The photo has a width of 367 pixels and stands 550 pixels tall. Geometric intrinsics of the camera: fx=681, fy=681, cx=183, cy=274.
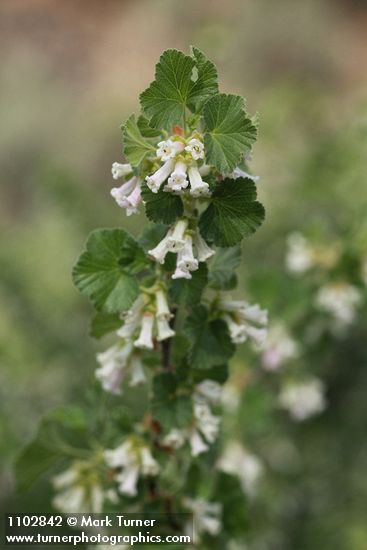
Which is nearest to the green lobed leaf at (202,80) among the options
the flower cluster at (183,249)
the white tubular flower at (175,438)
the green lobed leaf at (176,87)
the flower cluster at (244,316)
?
the green lobed leaf at (176,87)

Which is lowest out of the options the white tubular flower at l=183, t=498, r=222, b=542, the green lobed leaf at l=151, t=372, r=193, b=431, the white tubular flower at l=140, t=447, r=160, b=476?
the white tubular flower at l=183, t=498, r=222, b=542

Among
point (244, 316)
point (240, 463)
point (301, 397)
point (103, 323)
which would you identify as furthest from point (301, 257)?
point (103, 323)

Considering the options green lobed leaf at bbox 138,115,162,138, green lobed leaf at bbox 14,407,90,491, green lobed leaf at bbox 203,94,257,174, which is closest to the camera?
green lobed leaf at bbox 203,94,257,174

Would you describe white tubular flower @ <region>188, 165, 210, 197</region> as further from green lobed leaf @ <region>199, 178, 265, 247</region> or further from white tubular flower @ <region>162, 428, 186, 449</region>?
white tubular flower @ <region>162, 428, 186, 449</region>

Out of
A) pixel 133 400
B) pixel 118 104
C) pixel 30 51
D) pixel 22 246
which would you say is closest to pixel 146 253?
pixel 133 400

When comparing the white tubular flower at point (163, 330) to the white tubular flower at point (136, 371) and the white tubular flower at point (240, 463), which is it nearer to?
the white tubular flower at point (136, 371)

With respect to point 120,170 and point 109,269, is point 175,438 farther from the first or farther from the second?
point 120,170

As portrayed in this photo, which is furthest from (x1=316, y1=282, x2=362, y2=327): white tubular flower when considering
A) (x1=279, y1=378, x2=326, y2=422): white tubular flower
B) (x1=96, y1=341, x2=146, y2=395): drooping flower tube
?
(x1=96, y1=341, x2=146, y2=395): drooping flower tube
